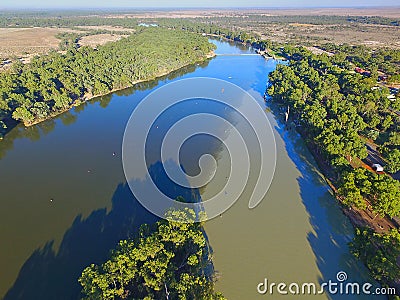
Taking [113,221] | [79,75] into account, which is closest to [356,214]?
[113,221]

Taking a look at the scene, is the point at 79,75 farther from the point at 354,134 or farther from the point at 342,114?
the point at 354,134

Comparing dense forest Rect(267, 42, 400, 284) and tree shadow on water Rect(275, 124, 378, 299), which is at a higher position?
dense forest Rect(267, 42, 400, 284)

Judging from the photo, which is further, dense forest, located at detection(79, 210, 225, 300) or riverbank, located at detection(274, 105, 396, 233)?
riverbank, located at detection(274, 105, 396, 233)

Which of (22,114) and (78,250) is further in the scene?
(22,114)

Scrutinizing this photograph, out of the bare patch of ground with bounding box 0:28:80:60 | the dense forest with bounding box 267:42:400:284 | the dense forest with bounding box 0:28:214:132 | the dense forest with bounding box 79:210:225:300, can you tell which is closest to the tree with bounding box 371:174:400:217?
the dense forest with bounding box 267:42:400:284

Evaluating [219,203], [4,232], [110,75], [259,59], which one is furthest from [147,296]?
[259,59]

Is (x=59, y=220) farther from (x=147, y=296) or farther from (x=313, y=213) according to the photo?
(x=313, y=213)

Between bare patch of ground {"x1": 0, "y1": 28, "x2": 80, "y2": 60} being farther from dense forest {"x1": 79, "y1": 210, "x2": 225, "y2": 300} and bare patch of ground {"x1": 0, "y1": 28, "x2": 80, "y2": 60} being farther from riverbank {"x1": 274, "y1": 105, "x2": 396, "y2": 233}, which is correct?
riverbank {"x1": 274, "y1": 105, "x2": 396, "y2": 233}
